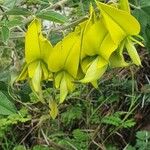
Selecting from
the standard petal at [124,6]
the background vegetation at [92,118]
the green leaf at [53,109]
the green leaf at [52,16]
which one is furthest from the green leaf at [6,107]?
the background vegetation at [92,118]

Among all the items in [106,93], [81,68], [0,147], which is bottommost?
[0,147]

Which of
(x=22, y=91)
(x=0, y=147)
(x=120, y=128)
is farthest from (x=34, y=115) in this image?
(x=22, y=91)

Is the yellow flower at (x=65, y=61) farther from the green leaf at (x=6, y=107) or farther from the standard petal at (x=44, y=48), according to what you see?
the green leaf at (x=6, y=107)

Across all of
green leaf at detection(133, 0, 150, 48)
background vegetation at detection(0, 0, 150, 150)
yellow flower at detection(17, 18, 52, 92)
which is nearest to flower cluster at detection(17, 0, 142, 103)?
yellow flower at detection(17, 18, 52, 92)

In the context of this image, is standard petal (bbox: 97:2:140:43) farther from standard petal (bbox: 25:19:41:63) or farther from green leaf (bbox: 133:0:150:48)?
green leaf (bbox: 133:0:150:48)

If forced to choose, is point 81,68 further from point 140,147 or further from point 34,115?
point 34,115

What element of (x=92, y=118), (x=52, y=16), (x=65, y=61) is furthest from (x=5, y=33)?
(x=92, y=118)

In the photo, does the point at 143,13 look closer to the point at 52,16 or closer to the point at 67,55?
the point at 52,16

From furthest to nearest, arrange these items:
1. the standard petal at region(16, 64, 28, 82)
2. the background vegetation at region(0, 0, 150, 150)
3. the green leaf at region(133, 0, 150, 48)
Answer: the background vegetation at region(0, 0, 150, 150), the green leaf at region(133, 0, 150, 48), the standard petal at region(16, 64, 28, 82)
